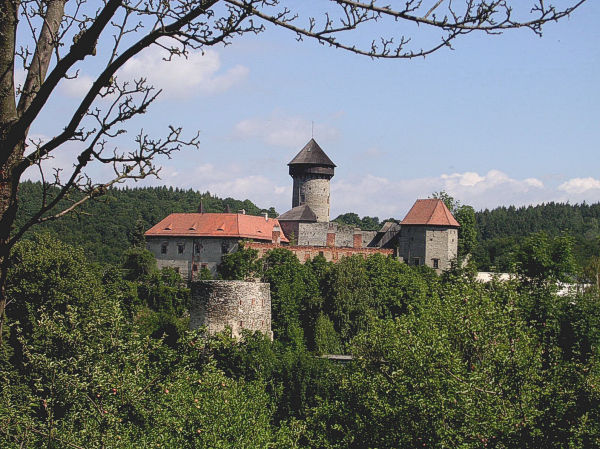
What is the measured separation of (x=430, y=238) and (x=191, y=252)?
15159 mm

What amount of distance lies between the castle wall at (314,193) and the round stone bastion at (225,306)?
28743 mm

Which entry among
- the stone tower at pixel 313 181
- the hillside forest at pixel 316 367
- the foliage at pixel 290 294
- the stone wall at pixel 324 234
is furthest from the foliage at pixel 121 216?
the hillside forest at pixel 316 367

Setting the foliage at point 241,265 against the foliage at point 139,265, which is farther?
the foliage at point 139,265

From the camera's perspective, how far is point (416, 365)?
17000 millimetres

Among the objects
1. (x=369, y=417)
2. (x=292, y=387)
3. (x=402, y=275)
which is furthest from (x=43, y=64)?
(x=402, y=275)

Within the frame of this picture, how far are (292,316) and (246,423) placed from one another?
17590 millimetres

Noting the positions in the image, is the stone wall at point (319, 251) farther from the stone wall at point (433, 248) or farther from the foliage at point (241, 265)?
the stone wall at point (433, 248)

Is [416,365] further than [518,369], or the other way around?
[416,365]

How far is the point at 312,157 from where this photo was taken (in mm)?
58531

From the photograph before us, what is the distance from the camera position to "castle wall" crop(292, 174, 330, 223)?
5734 centimetres

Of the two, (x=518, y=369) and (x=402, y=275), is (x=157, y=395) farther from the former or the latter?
(x=402, y=275)

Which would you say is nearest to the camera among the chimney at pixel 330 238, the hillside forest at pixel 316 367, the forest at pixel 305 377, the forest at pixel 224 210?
the forest at pixel 305 377

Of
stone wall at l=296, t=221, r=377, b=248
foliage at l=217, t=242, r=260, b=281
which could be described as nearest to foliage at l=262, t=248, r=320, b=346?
foliage at l=217, t=242, r=260, b=281

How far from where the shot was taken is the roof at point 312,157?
58.1 m
